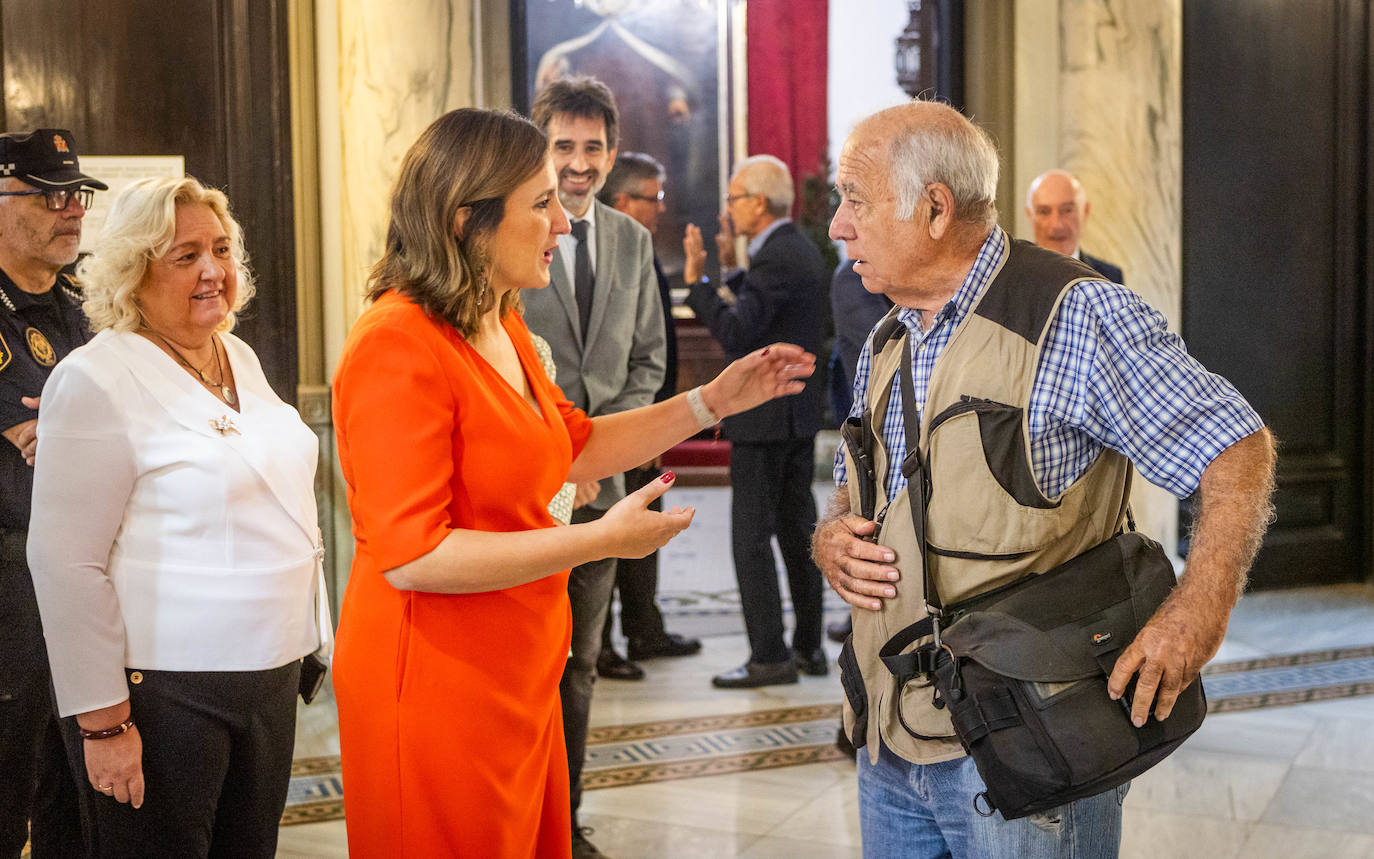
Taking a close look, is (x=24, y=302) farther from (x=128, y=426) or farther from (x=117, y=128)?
(x=117, y=128)

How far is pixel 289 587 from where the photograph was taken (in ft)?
7.00

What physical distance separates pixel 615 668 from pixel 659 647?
12.8 inches

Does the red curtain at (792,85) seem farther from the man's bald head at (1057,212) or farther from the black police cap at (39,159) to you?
the black police cap at (39,159)

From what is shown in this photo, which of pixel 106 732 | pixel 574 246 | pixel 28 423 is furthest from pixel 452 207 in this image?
pixel 574 246

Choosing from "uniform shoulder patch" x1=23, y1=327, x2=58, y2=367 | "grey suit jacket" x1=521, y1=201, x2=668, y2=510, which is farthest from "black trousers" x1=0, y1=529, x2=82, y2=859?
"grey suit jacket" x1=521, y1=201, x2=668, y2=510

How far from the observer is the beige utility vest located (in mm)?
1731

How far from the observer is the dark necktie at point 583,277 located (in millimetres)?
3475

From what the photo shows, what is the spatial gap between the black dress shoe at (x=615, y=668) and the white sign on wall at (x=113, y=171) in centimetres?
240

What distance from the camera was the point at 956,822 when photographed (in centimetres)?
181

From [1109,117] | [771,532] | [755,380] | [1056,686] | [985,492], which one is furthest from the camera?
[1109,117]

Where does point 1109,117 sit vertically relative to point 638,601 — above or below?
above

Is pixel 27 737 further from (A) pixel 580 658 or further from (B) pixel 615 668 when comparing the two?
(B) pixel 615 668

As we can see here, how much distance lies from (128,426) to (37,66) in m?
2.71

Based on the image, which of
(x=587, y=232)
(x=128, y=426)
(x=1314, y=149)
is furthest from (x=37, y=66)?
(x=1314, y=149)
